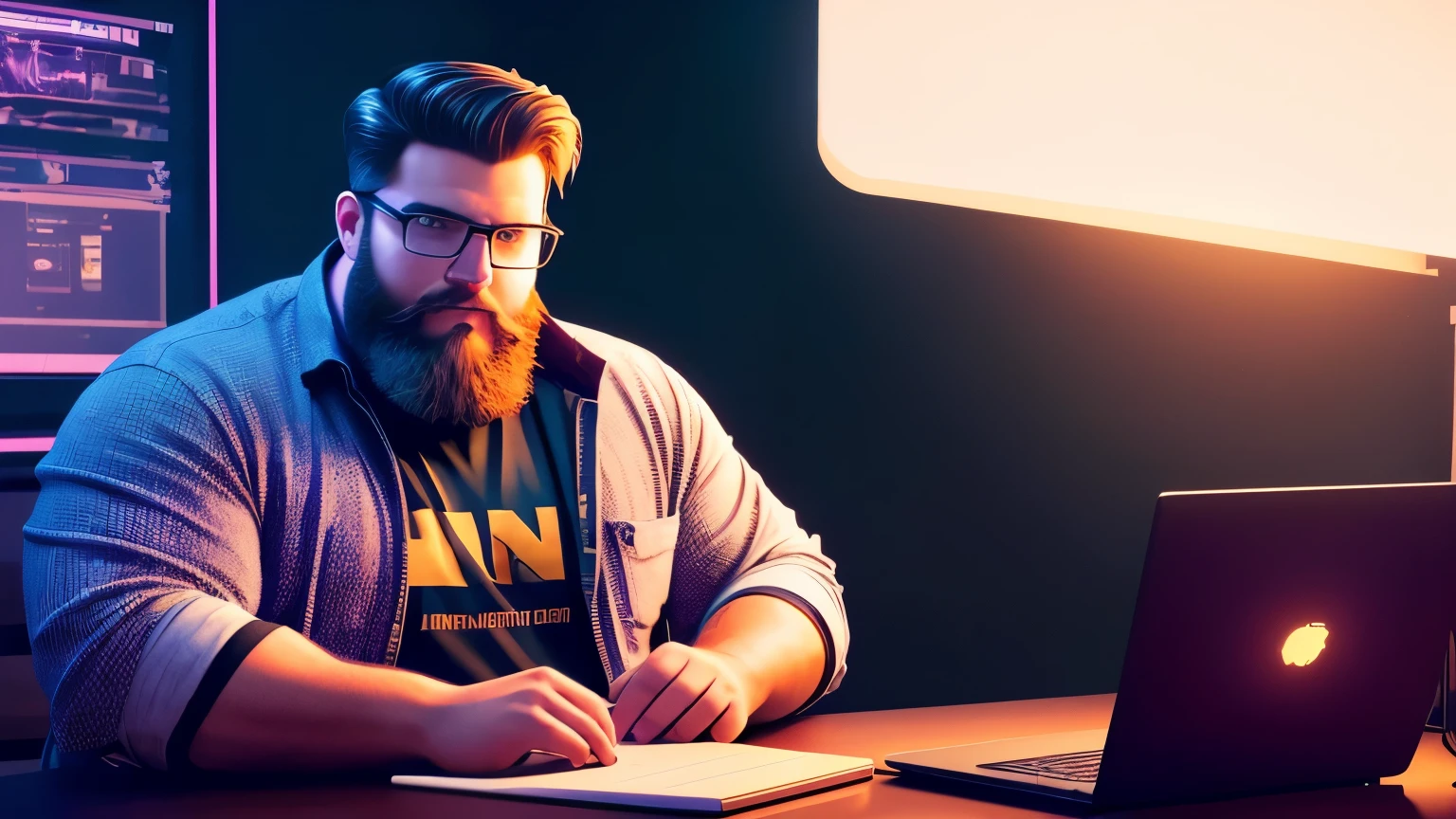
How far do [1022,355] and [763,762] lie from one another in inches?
68.9

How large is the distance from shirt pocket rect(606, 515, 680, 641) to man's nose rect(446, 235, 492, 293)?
0.40 m

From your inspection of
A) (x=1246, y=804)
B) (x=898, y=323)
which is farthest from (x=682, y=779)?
(x=898, y=323)

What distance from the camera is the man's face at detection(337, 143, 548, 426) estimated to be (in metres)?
1.74

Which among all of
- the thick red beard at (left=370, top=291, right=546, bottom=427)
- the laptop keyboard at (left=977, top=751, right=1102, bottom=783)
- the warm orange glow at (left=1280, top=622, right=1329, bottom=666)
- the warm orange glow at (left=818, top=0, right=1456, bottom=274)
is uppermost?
the warm orange glow at (left=818, top=0, right=1456, bottom=274)

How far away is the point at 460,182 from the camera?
1.75 metres

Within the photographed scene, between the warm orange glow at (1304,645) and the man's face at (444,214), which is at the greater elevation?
the man's face at (444,214)

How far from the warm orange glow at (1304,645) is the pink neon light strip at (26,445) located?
1.60 meters

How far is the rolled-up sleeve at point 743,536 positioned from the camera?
162 centimetres

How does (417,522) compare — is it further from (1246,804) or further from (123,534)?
(1246,804)

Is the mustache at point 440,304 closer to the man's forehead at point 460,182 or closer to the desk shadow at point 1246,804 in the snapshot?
the man's forehead at point 460,182

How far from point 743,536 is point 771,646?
42 centimetres

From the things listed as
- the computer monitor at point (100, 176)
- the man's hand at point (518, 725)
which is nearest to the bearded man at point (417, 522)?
the man's hand at point (518, 725)

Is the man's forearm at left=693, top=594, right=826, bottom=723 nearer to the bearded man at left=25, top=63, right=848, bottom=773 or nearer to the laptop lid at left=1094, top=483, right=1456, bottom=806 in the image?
the bearded man at left=25, top=63, right=848, bottom=773

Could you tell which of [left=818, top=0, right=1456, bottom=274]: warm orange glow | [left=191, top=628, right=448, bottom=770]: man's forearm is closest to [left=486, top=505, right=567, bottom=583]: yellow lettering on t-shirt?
[left=191, top=628, right=448, bottom=770]: man's forearm
